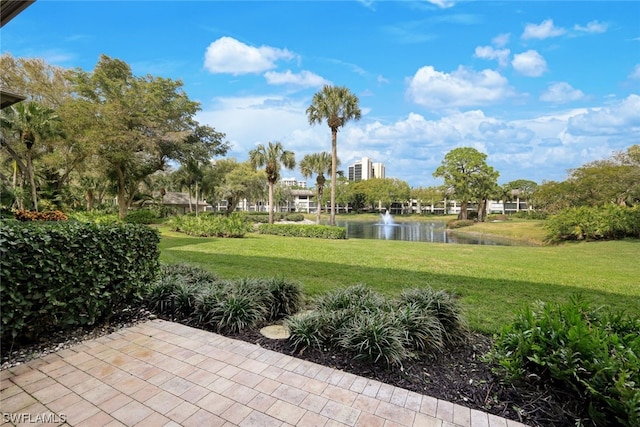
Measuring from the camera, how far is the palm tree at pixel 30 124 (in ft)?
47.9

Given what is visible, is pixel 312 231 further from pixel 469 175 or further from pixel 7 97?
pixel 469 175

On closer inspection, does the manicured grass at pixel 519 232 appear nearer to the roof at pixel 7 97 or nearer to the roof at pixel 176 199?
the roof at pixel 7 97

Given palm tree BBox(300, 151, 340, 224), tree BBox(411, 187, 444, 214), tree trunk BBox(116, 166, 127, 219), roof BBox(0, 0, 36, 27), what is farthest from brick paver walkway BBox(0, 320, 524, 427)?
tree BBox(411, 187, 444, 214)

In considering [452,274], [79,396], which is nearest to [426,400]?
[79,396]

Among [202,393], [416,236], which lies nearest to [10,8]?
[202,393]

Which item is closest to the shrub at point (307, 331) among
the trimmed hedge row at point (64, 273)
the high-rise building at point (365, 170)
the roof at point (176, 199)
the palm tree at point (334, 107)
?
the trimmed hedge row at point (64, 273)

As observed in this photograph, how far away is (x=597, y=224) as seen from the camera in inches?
575

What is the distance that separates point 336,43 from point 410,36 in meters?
1.99

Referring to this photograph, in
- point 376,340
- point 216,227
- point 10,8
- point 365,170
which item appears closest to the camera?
point 10,8

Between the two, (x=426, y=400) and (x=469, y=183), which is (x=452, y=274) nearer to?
(x=426, y=400)

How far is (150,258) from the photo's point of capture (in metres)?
3.99

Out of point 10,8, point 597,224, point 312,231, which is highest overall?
point 10,8

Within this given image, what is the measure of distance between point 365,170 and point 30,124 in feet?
255

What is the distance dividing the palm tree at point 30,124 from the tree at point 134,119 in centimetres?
156
